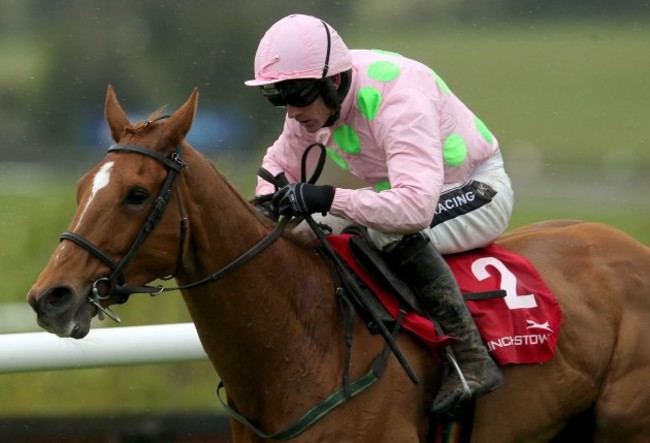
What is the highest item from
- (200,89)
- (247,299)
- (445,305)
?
(247,299)

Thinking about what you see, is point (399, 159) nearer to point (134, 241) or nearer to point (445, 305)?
point (445, 305)

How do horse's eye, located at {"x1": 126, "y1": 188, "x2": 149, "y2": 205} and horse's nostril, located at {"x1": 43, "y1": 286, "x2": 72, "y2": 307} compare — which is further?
horse's eye, located at {"x1": 126, "y1": 188, "x2": 149, "y2": 205}

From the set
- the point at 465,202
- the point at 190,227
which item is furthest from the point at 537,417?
the point at 190,227

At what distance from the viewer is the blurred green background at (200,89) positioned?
6.03 metres

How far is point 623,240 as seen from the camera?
14.6ft

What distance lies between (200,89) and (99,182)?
298 cm

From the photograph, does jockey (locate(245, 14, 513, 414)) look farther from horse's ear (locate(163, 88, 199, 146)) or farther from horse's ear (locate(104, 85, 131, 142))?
horse's ear (locate(104, 85, 131, 142))

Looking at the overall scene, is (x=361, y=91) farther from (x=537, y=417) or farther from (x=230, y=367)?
(x=537, y=417)

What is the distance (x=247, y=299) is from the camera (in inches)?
138

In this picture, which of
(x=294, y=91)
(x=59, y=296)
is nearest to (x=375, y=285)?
(x=294, y=91)

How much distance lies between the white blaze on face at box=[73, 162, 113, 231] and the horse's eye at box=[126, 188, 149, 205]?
7 centimetres

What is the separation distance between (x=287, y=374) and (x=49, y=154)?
299 cm

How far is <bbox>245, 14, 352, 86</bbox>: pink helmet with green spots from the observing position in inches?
139

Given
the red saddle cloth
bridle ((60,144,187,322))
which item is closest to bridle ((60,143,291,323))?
bridle ((60,144,187,322))
